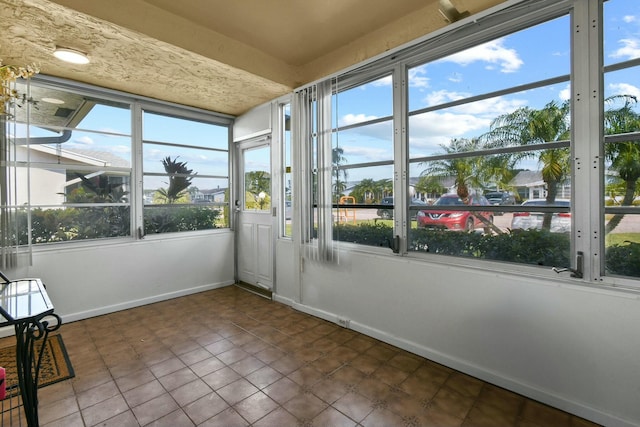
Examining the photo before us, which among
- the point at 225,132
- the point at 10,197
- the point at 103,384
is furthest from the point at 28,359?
the point at 225,132

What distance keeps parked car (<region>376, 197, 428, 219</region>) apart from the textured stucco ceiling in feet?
4.53

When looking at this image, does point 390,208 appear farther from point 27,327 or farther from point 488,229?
point 27,327

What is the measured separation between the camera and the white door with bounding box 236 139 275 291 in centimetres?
425

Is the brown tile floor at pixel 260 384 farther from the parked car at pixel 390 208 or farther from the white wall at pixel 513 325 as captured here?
the parked car at pixel 390 208

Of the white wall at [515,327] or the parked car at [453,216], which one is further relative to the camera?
the parked car at [453,216]

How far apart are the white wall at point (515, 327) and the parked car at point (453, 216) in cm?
33

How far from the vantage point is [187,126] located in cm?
434

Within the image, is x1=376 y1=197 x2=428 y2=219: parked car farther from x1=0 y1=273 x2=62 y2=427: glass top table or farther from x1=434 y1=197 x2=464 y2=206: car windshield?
x1=0 y1=273 x2=62 y2=427: glass top table

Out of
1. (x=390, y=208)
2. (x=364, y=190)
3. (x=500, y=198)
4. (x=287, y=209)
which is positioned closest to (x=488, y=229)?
(x=500, y=198)

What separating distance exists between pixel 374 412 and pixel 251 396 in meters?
0.83

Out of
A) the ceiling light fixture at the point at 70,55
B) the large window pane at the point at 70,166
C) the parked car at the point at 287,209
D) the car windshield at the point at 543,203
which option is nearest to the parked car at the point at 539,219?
the car windshield at the point at 543,203

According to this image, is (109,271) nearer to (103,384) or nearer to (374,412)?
(103,384)

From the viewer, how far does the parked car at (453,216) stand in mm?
2328

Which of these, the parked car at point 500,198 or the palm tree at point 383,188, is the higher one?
the palm tree at point 383,188
